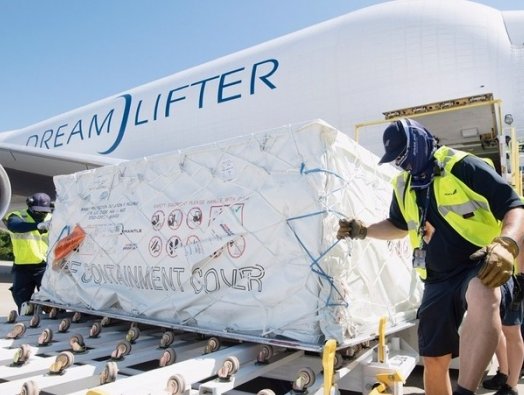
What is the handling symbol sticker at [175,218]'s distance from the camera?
10.4ft

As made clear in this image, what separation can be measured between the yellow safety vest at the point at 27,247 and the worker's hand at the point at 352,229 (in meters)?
3.81

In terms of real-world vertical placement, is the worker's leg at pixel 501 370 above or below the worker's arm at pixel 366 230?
below

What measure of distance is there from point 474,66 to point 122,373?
345 inches

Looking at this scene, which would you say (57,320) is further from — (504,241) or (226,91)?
(226,91)

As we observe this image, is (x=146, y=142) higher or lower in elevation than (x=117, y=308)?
higher

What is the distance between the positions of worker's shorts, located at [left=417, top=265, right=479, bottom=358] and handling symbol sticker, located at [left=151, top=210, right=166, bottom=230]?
6.20ft

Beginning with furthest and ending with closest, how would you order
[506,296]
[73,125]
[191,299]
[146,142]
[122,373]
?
1. [73,125]
2. [146,142]
3. [191,299]
4. [122,373]
5. [506,296]

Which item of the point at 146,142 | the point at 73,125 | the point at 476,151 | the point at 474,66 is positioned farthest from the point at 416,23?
the point at 73,125

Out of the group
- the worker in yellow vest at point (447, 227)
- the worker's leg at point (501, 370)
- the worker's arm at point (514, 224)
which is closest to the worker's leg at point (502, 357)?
the worker's leg at point (501, 370)

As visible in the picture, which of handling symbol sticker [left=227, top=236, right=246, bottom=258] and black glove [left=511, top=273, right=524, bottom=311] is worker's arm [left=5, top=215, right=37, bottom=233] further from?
black glove [left=511, top=273, right=524, bottom=311]

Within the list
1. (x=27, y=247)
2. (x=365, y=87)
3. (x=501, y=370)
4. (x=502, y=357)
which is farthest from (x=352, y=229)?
(x=365, y=87)

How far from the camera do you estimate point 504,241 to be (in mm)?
1705

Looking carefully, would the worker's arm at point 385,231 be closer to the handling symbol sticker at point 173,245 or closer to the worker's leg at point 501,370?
the worker's leg at point 501,370

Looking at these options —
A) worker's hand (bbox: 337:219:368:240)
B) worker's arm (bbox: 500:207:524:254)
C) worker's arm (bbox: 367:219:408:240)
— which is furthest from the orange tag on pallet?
worker's arm (bbox: 500:207:524:254)
